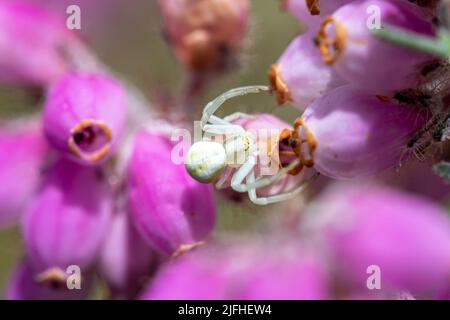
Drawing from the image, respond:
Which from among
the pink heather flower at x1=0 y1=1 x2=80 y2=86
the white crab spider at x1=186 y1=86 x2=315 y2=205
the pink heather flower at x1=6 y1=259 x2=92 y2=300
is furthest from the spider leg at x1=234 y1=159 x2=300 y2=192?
the pink heather flower at x1=0 y1=1 x2=80 y2=86

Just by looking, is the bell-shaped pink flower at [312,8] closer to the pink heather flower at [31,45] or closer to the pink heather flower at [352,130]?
the pink heather flower at [352,130]

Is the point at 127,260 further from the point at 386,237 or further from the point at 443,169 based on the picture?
the point at 443,169

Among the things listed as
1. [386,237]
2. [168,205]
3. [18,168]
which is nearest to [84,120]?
[168,205]

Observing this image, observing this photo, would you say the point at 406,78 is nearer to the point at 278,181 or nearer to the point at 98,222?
the point at 278,181

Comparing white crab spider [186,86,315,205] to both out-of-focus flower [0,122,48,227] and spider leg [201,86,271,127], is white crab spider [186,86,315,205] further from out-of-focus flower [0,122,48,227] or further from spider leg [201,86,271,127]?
out-of-focus flower [0,122,48,227]
